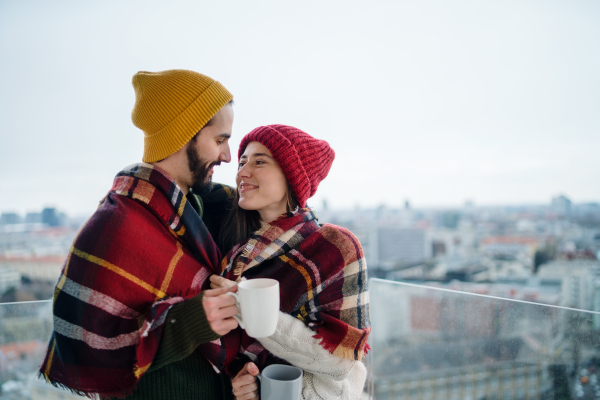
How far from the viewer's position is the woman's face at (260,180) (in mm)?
1208

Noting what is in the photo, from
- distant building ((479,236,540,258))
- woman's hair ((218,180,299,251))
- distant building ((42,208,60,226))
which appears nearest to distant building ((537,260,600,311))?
distant building ((479,236,540,258))

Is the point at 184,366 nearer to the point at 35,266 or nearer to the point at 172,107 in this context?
the point at 172,107

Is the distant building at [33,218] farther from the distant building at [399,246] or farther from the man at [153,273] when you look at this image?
the distant building at [399,246]

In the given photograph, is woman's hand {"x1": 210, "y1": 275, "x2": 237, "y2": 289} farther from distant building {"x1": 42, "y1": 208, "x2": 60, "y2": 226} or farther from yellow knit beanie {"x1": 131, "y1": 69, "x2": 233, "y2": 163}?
distant building {"x1": 42, "y1": 208, "x2": 60, "y2": 226}

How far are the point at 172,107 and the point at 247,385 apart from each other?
33.9 inches

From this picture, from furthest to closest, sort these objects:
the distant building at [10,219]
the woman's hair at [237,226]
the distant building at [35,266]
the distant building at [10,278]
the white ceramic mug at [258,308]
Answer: the distant building at [35,266] → the distant building at [10,278] → the distant building at [10,219] → the woman's hair at [237,226] → the white ceramic mug at [258,308]

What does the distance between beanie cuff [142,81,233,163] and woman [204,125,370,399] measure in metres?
0.19

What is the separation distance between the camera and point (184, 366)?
1054 mm

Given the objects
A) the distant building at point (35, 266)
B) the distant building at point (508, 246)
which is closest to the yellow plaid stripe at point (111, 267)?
the distant building at point (35, 266)

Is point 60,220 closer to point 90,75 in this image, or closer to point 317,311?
point 90,75

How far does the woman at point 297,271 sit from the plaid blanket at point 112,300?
175 mm

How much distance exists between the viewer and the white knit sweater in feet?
3.42

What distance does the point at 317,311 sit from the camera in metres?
1.11

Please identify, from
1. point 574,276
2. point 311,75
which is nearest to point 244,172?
point 311,75
